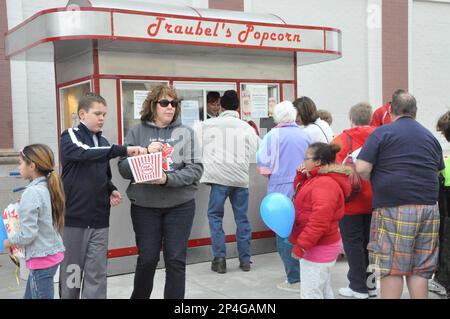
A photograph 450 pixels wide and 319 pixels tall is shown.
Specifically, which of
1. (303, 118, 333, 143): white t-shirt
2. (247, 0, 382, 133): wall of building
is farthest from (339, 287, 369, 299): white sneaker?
(247, 0, 382, 133): wall of building

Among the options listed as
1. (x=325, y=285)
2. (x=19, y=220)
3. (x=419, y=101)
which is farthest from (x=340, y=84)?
(x=19, y=220)

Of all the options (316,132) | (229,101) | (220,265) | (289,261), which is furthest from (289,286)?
(229,101)

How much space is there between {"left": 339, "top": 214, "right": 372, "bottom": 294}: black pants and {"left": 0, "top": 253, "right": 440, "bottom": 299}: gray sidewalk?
0.23 meters

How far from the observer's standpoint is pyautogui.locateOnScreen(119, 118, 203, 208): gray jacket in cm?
360

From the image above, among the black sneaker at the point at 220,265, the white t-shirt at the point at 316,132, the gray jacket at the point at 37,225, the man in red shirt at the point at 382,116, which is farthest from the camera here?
the black sneaker at the point at 220,265

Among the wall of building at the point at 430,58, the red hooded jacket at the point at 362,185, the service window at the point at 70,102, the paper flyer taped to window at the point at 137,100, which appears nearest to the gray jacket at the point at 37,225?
the paper flyer taped to window at the point at 137,100

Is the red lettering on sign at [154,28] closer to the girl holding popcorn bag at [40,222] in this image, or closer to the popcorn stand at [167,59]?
the popcorn stand at [167,59]

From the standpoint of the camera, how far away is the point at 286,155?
4.67m

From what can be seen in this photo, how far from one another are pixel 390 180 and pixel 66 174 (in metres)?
2.27

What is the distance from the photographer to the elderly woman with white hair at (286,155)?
465 centimetres

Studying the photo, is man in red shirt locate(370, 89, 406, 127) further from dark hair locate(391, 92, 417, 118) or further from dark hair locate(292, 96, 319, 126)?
dark hair locate(391, 92, 417, 118)

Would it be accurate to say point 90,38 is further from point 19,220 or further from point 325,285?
point 325,285

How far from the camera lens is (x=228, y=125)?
5.17 meters

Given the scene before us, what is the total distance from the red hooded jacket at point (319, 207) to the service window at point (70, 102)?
118 inches
